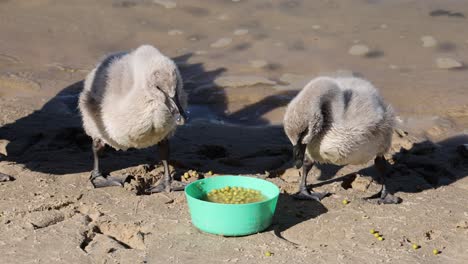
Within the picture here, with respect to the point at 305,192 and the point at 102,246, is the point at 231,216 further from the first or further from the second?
the point at 305,192

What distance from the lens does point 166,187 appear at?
6.48 meters

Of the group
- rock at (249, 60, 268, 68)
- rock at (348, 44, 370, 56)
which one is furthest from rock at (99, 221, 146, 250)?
rock at (348, 44, 370, 56)

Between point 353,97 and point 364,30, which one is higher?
point 353,97

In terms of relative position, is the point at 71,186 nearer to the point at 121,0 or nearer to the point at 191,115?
the point at 191,115

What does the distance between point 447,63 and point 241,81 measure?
3.42 m

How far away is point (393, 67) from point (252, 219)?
6.21 m

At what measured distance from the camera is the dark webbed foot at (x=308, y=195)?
20.7 feet

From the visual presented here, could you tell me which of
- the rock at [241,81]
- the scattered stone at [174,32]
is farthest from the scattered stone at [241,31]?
the rock at [241,81]

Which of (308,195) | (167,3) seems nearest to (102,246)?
(308,195)

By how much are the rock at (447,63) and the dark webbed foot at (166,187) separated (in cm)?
593

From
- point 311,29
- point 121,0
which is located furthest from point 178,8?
point 311,29

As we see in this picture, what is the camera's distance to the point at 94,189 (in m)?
6.45

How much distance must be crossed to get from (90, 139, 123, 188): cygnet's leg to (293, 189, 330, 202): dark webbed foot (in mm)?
1683

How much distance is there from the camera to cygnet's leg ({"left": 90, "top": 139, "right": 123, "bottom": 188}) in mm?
6516
